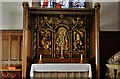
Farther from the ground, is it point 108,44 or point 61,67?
point 108,44

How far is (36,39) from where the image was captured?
24.9 feet

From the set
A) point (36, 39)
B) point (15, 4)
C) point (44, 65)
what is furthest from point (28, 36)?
point (15, 4)

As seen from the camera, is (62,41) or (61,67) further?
(62,41)

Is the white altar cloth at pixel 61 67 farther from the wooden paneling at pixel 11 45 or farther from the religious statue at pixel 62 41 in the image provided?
the wooden paneling at pixel 11 45

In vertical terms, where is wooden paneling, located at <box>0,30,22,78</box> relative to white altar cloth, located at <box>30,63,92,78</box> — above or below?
above

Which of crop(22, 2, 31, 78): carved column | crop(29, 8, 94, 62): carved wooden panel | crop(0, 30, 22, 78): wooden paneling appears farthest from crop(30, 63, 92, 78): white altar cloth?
crop(0, 30, 22, 78): wooden paneling

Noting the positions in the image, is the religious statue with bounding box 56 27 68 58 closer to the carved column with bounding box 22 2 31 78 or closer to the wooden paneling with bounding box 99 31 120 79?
the carved column with bounding box 22 2 31 78

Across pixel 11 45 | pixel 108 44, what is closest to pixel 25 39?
pixel 11 45

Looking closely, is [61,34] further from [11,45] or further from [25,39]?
[11,45]


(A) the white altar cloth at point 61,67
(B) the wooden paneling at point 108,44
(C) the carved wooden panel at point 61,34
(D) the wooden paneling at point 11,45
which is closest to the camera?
(A) the white altar cloth at point 61,67

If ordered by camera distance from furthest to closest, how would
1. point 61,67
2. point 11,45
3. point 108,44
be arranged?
point 108,44, point 11,45, point 61,67

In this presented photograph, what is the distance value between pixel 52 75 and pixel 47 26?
153 centimetres

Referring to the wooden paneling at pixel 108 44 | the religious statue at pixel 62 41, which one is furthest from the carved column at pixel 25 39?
the wooden paneling at pixel 108 44

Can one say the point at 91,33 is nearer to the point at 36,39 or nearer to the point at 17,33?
the point at 36,39
